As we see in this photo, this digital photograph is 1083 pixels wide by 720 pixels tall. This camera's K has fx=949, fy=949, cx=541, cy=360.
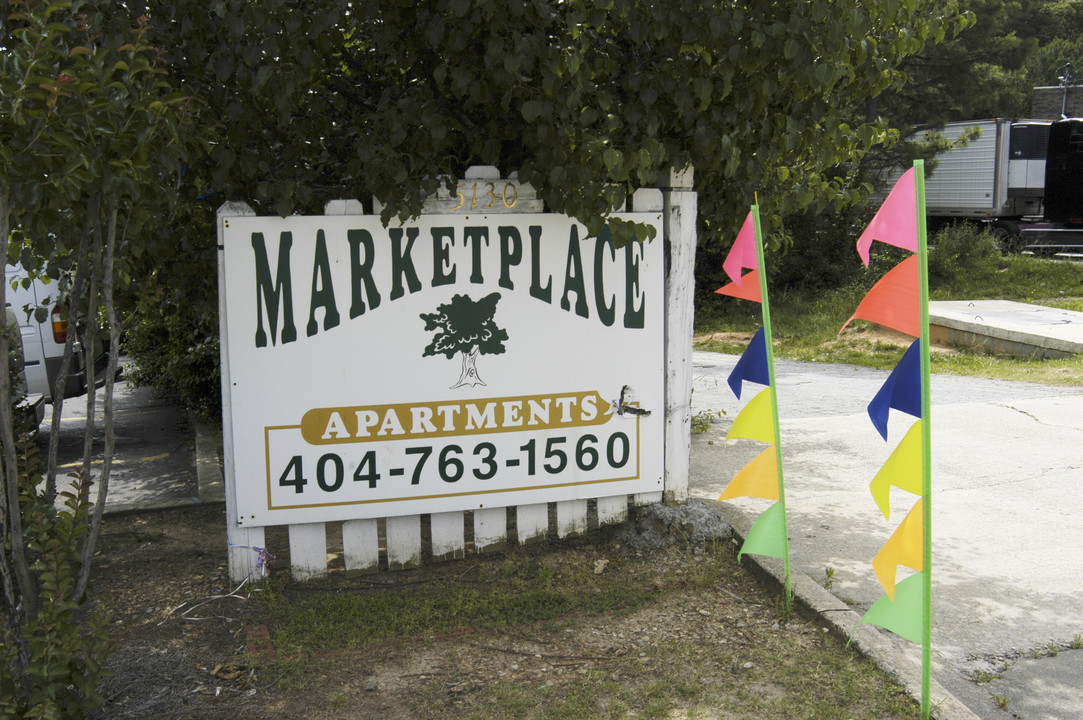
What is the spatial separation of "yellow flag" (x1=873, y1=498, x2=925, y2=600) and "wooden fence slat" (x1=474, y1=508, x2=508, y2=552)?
6.00 feet

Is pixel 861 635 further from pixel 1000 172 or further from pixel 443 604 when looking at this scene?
pixel 1000 172

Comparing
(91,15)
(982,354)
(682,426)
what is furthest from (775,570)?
(982,354)

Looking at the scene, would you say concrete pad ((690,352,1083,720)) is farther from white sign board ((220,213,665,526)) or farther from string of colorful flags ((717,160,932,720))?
white sign board ((220,213,665,526))

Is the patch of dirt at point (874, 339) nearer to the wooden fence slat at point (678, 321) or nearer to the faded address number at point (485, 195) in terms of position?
the wooden fence slat at point (678, 321)

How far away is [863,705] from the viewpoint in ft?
10.3

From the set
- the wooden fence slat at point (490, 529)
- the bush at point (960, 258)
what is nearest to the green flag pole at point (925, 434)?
the wooden fence slat at point (490, 529)

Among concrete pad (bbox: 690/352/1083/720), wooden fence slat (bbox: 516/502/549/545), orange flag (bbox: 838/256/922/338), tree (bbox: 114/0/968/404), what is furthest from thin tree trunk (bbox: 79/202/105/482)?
concrete pad (bbox: 690/352/1083/720)

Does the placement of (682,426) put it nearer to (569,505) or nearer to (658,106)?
(569,505)

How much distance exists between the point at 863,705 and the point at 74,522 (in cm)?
259

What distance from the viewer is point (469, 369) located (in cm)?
421

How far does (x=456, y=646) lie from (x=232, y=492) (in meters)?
1.20

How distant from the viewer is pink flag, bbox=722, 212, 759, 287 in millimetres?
3764

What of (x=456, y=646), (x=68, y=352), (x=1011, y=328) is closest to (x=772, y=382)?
(x=456, y=646)

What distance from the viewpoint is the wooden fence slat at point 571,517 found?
449cm
